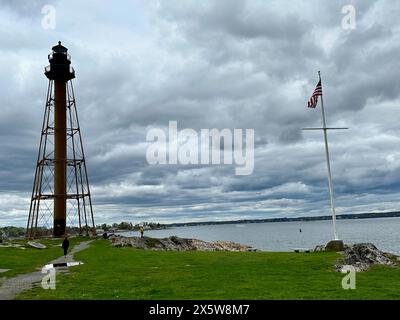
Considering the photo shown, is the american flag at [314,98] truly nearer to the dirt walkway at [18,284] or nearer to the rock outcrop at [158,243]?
the dirt walkway at [18,284]

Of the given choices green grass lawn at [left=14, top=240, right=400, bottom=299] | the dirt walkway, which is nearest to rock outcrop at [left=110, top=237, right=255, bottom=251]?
green grass lawn at [left=14, top=240, right=400, bottom=299]

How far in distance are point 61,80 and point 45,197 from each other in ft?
58.9

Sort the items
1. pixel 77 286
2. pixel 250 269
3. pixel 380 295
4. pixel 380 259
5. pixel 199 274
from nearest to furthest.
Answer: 1. pixel 380 295
2. pixel 77 286
3. pixel 199 274
4. pixel 250 269
5. pixel 380 259

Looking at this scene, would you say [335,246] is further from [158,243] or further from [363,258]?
[158,243]

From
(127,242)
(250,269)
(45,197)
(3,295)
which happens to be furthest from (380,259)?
(45,197)

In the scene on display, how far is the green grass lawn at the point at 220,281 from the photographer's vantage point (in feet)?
59.4

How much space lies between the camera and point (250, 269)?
91.2 ft

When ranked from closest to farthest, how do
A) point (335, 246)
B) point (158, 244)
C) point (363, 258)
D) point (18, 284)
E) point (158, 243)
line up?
point (18, 284) → point (363, 258) → point (335, 246) → point (158, 244) → point (158, 243)

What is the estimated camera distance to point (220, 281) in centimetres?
2230

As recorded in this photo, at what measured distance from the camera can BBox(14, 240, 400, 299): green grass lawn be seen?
18.1 meters

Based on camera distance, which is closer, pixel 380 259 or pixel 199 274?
pixel 199 274

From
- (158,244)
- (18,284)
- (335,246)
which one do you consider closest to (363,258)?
(335,246)
